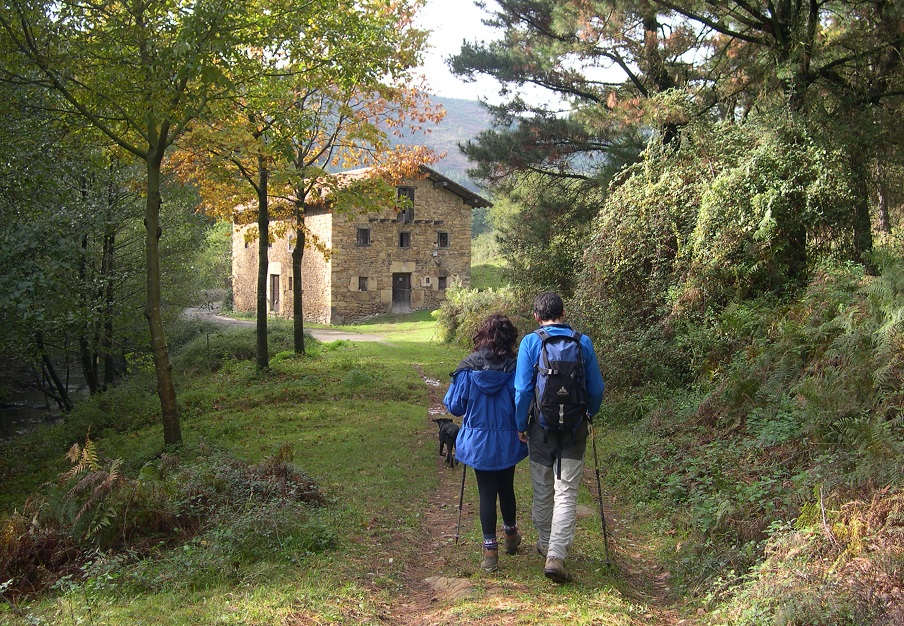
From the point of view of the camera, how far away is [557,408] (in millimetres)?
4828

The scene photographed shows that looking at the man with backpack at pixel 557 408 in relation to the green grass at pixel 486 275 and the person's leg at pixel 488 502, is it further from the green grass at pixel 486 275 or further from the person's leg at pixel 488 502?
the green grass at pixel 486 275

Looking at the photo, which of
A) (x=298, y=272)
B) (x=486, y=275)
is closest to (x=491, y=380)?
(x=298, y=272)

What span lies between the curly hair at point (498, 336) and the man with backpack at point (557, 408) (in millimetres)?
245

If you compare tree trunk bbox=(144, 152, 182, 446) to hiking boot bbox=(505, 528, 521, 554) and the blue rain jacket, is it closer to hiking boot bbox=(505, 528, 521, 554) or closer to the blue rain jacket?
the blue rain jacket

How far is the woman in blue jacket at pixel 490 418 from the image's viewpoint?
17.0 feet

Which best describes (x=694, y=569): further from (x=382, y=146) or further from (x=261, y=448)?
(x=382, y=146)

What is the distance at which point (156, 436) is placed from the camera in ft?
39.5

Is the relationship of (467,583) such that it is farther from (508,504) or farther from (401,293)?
(401,293)

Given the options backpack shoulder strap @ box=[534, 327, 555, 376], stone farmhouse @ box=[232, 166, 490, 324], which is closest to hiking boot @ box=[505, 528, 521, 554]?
backpack shoulder strap @ box=[534, 327, 555, 376]

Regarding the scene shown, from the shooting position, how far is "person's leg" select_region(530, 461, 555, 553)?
515cm

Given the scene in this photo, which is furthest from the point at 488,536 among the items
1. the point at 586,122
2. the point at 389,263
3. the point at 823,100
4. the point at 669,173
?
the point at 389,263

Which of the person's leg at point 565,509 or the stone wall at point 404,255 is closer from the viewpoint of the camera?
the person's leg at point 565,509

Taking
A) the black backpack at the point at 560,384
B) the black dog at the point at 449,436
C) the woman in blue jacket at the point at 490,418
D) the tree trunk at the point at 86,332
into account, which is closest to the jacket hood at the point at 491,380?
the woman in blue jacket at the point at 490,418

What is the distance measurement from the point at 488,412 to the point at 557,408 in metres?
0.61
